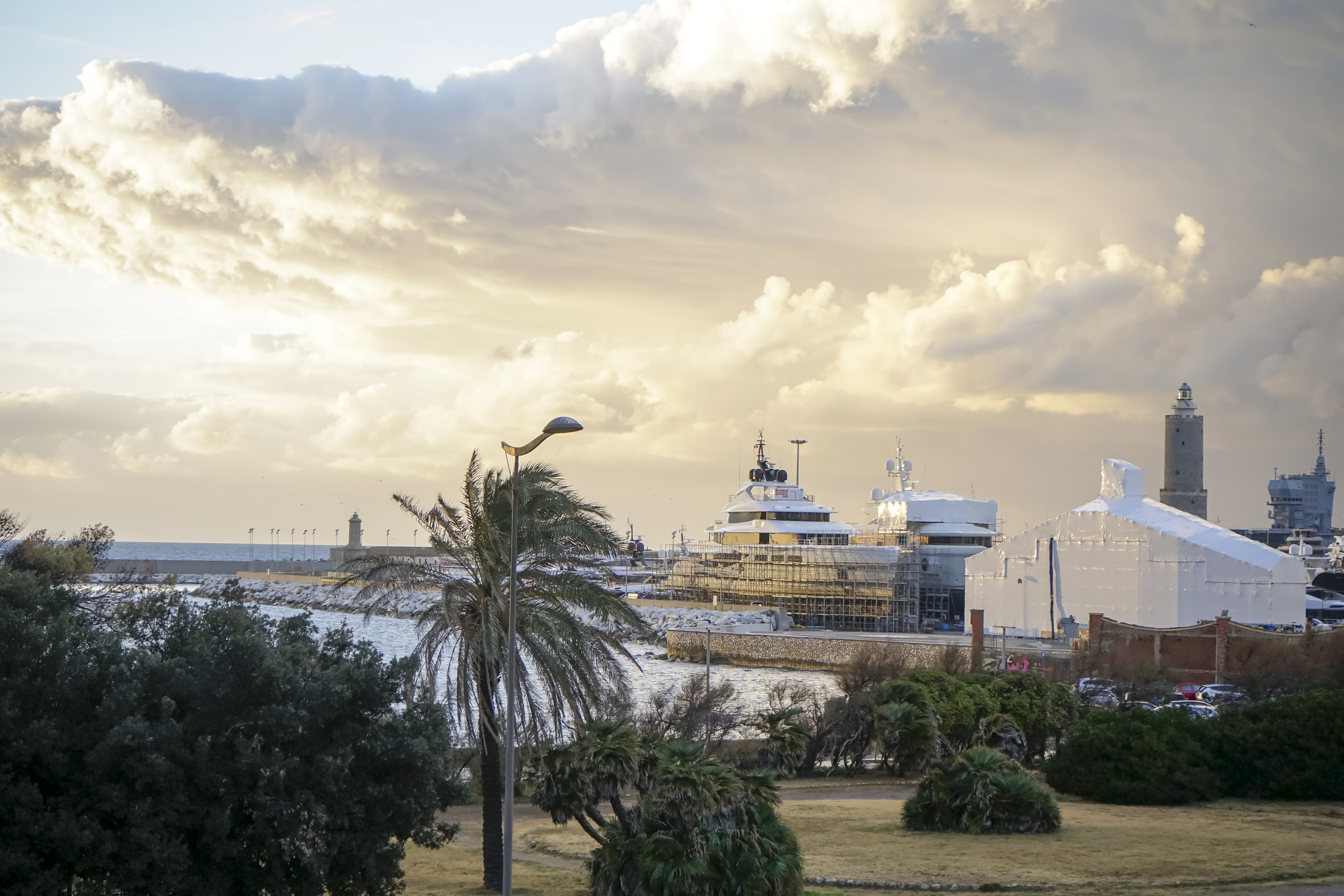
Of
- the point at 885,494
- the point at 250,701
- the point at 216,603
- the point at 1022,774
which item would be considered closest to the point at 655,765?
the point at 250,701

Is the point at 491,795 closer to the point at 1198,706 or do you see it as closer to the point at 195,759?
the point at 195,759

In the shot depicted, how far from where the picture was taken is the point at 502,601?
1983cm

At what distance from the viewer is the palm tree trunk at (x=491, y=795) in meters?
20.1

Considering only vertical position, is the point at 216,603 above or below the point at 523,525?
below

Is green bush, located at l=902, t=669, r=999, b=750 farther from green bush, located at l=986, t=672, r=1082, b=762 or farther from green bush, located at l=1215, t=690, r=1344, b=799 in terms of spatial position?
green bush, located at l=1215, t=690, r=1344, b=799

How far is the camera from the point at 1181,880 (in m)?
20.1

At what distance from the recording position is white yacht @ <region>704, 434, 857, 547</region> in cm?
11881

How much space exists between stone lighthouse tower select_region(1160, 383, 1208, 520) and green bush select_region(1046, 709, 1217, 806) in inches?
3171

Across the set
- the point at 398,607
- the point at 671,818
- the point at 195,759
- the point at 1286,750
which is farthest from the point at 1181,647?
the point at 195,759

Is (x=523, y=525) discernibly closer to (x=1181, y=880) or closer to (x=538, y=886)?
(x=538, y=886)

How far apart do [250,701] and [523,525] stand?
5074mm

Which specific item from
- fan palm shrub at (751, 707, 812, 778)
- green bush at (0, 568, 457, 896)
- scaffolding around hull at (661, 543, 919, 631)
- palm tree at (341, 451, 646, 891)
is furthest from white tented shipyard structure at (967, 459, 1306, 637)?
green bush at (0, 568, 457, 896)

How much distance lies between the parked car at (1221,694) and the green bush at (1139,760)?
15744 millimetres

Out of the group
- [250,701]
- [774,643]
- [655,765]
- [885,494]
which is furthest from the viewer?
[885,494]
